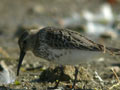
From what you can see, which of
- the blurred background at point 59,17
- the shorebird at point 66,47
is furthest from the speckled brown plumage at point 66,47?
the blurred background at point 59,17

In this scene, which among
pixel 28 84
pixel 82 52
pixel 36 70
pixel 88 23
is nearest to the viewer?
pixel 82 52

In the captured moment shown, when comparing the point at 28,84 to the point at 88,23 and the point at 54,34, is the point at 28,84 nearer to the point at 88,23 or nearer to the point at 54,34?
the point at 54,34

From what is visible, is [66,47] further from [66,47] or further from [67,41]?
[67,41]

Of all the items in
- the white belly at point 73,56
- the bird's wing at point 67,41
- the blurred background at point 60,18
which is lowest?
the white belly at point 73,56

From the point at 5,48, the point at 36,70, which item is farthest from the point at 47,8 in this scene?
the point at 36,70

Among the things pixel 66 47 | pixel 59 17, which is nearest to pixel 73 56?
pixel 66 47

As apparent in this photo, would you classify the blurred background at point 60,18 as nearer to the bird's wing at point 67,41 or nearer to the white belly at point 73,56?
the bird's wing at point 67,41
